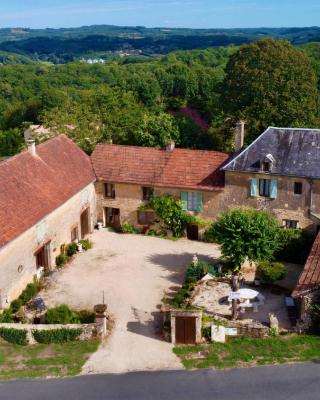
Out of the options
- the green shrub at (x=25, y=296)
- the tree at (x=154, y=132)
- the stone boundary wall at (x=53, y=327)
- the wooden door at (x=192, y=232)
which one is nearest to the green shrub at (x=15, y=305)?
the green shrub at (x=25, y=296)

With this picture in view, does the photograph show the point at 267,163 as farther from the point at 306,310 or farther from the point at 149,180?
the point at 306,310

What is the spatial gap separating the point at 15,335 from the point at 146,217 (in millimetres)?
15900

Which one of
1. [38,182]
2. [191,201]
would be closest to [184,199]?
[191,201]

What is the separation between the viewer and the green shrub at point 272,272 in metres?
29.1

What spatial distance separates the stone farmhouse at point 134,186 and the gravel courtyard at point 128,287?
169cm

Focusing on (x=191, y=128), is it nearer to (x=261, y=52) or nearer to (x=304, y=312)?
(x=261, y=52)

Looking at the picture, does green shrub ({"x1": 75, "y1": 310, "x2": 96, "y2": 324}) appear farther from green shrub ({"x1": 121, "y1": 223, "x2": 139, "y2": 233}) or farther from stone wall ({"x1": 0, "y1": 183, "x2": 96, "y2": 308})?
green shrub ({"x1": 121, "y1": 223, "x2": 139, "y2": 233})

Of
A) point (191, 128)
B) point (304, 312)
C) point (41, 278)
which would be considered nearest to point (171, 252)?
point (41, 278)

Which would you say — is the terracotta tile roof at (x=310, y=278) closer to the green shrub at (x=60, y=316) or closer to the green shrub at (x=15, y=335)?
the green shrub at (x=60, y=316)

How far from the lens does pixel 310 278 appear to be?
81.3ft

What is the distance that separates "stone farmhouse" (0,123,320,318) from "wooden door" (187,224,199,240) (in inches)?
2.7

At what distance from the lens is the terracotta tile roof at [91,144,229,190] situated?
3597cm

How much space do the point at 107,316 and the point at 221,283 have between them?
7.04m

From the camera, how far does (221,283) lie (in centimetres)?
2941
